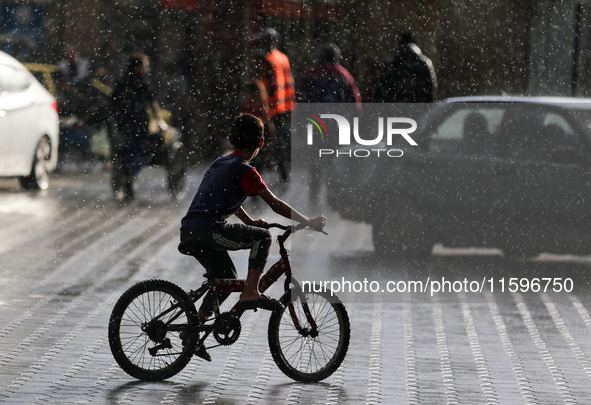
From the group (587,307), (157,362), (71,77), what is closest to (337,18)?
(71,77)

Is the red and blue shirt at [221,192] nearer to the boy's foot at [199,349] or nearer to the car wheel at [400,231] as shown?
the boy's foot at [199,349]

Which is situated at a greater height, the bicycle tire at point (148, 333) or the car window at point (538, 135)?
the bicycle tire at point (148, 333)

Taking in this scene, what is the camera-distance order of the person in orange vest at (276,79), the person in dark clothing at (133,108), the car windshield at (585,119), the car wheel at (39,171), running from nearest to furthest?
the car windshield at (585,119)
the person in orange vest at (276,79)
the person in dark clothing at (133,108)
the car wheel at (39,171)

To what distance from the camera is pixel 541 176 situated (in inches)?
425

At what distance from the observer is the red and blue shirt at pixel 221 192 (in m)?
6.65

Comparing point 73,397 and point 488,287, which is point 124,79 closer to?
point 488,287

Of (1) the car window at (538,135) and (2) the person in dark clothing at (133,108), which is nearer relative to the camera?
(1) the car window at (538,135)

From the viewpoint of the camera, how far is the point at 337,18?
86.0 feet

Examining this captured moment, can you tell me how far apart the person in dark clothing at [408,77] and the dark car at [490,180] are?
3056mm

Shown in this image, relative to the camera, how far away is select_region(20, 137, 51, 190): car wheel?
17.0m

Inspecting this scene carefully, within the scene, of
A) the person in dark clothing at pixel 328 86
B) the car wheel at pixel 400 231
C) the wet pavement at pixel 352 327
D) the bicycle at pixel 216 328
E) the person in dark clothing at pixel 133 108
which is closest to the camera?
the wet pavement at pixel 352 327

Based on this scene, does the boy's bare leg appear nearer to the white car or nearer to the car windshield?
the car windshield

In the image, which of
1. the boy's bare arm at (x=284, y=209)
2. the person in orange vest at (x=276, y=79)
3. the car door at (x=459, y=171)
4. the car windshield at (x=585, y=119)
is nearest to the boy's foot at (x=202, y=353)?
the boy's bare arm at (x=284, y=209)

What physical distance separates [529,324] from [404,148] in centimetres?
305
